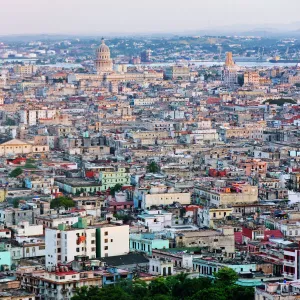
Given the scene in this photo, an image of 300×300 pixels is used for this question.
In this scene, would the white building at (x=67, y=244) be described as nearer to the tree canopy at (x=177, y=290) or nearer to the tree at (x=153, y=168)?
the tree canopy at (x=177, y=290)

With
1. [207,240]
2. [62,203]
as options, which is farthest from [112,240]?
[62,203]

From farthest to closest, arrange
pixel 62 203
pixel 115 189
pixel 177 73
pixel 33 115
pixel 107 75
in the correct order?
pixel 177 73
pixel 107 75
pixel 33 115
pixel 115 189
pixel 62 203

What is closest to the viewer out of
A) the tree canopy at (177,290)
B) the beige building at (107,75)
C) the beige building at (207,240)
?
the tree canopy at (177,290)

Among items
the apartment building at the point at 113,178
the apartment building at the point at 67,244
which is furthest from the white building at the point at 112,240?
the apartment building at the point at 113,178

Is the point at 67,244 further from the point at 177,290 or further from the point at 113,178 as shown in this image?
the point at 113,178

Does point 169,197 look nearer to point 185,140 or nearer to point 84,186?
point 84,186
